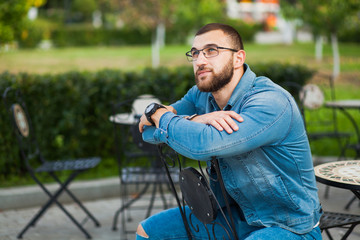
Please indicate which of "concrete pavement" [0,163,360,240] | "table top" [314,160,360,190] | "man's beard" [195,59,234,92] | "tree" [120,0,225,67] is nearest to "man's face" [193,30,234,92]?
"man's beard" [195,59,234,92]

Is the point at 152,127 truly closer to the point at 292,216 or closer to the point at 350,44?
the point at 292,216

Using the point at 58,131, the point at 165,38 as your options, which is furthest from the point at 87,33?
the point at 58,131

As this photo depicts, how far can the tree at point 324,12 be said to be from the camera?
53.5 ft

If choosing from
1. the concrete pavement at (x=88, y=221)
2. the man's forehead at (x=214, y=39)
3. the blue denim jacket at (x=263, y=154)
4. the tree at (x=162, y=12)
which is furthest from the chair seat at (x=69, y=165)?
the tree at (x=162, y=12)

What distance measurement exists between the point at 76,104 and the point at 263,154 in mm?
4650

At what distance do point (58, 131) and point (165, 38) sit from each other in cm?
3953

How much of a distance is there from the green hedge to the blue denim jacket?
4160 millimetres

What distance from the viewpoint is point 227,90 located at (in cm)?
256

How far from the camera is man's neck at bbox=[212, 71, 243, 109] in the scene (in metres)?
2.54

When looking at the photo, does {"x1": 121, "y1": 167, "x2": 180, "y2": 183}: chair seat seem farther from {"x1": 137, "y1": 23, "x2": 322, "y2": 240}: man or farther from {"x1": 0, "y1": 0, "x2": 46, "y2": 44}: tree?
{"x1": 0, "y1": 0, "x2": 46, "y2": 44}: tree

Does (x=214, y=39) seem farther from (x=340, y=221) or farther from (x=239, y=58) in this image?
(x=340, y=221)

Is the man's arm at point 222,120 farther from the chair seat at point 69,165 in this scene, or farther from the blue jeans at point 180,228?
the chair seat at point 69,165

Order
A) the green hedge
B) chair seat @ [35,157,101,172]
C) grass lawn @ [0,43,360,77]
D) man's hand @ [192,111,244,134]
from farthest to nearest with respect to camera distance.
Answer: grass lawn @ [0,43,360,77] < the green hedge < chair seat @ [35,157,101,172] < man's hand @ [192,111,244,134]

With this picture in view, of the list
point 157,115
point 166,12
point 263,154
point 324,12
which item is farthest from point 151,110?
point 166,12
